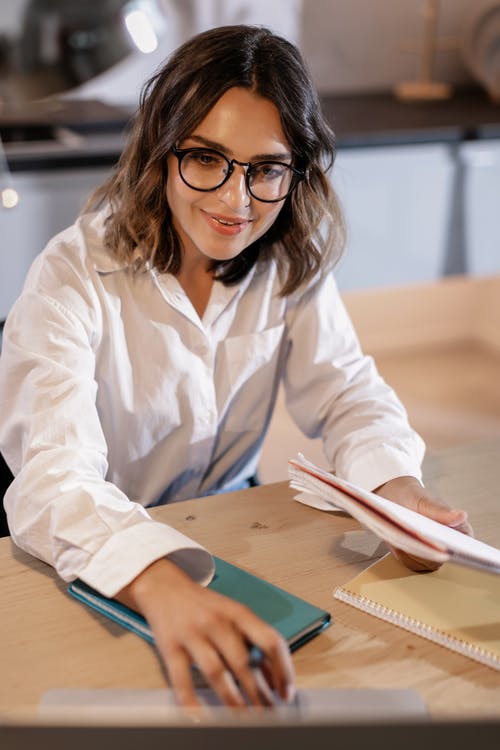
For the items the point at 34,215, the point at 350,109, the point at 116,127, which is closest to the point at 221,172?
the point at 34,215

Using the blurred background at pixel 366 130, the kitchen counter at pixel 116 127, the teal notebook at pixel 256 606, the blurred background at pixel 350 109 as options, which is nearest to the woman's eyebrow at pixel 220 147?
the teal notebook at pixel 256 606

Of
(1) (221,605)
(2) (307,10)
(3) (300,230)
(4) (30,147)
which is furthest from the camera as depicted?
(2) (307,10)

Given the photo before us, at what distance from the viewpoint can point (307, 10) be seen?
360 centimetres

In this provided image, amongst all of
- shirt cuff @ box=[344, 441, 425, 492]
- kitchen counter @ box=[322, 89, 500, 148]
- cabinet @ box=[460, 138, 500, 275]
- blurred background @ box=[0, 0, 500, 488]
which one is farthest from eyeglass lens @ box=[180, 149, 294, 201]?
cabinet @ box=[460, 138, 500, 275]

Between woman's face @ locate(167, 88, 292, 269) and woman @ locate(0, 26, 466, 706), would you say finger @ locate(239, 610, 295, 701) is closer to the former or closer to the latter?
woman @ locate(0, 26, 466, 706)

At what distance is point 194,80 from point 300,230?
0.31 m

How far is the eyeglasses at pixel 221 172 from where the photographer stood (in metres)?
1.24

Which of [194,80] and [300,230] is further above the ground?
[194,80]

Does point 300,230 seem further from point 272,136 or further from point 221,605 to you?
point 221,605

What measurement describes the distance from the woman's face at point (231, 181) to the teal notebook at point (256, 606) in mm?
487

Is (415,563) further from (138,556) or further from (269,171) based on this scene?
(269,171)

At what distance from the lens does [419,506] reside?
1173 mm

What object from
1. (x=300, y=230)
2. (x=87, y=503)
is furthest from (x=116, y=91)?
(x=87, y=503)

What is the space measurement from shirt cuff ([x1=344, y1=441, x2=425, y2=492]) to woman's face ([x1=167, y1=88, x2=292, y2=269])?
34 centimetres
